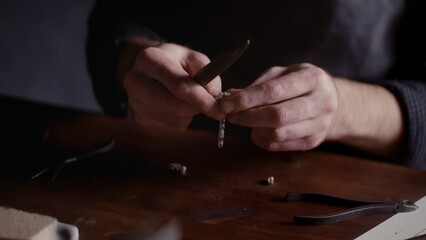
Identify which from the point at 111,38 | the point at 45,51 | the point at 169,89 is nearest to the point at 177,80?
the point at 169,89

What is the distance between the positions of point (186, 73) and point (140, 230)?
7.8 inches

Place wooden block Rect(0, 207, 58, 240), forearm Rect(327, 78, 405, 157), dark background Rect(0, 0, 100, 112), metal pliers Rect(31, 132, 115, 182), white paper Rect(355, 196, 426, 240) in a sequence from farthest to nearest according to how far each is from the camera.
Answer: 1. dark background Rect(0, 0, 100, 112)
2. forearm Rect(327, 78, 405, 157)
3. metal pliers Rect(31, 132, 115, 182)
4. white paper Rect(355, 196, 426, 240)
5. wooden block Rect(0, 207, 58, 240)

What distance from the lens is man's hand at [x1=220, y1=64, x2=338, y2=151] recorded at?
741mm

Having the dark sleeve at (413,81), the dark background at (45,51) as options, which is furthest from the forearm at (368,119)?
the dark background at (45,51)

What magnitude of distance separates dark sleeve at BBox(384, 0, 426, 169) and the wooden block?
1.85 feet

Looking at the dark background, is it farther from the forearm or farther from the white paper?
the white paper

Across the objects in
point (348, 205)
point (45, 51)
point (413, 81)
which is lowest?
point (45, 51)

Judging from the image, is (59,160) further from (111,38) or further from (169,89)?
(111,38)

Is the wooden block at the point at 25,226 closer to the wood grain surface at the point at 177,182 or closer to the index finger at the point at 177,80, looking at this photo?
the wood grain surface at the point at 177,182

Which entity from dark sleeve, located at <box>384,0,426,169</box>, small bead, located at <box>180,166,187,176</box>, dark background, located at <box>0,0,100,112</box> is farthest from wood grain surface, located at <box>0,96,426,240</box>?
dark background, located at <box>0,0,100,112</box>

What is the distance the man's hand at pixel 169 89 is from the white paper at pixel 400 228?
21cm

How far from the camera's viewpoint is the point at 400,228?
68 centimetres

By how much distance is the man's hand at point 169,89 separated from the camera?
75cm

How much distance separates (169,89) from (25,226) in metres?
0.27
